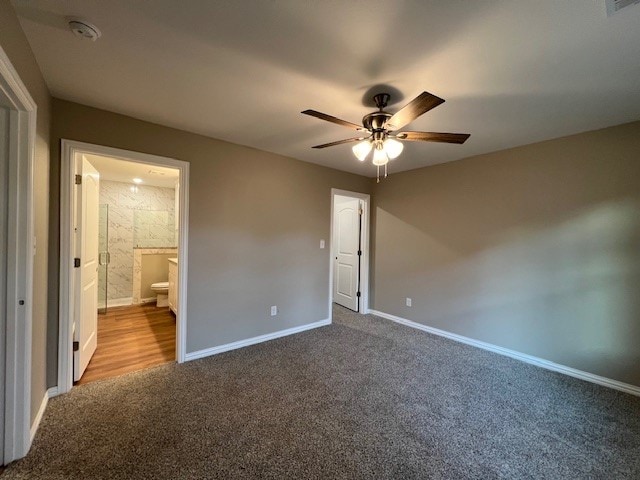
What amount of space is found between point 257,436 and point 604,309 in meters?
3.25

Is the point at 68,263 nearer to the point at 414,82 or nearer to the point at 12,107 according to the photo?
the point at 12,107

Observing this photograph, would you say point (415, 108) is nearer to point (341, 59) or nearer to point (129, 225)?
point (341, 59)

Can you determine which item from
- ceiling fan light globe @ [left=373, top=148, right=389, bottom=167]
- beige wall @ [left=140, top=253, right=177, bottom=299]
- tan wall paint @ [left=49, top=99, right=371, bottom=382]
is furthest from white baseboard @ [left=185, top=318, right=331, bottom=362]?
beige wall @ [left=140, top=253, right=177, bottom=299]

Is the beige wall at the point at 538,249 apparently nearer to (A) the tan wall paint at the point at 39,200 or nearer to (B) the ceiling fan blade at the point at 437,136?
(B) the ceiling fan blade at the point at 437,136

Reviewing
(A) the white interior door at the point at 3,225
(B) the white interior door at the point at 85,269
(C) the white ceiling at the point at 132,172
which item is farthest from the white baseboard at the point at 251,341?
(C) the white ceiling at the point at 132,172

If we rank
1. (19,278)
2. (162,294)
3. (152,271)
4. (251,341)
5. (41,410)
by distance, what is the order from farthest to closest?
1. (152,271)
2. (162,294)
3. (251,341)
4. (41,410)
5. (19,278)

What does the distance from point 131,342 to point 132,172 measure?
258 cm

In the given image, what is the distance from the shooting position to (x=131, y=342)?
333 cm

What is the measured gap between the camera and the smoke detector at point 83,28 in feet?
4.58

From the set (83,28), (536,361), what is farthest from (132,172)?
(536,361)

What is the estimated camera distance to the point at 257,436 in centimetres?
181

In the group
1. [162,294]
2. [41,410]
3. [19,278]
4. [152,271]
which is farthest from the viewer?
[152,271]

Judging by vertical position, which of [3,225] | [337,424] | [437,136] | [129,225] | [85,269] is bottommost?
[337,424]

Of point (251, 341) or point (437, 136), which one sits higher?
point (437, 136)
